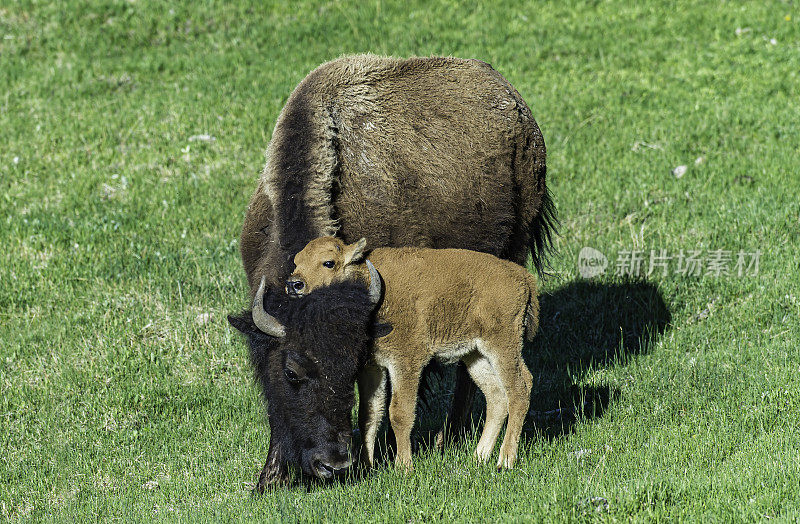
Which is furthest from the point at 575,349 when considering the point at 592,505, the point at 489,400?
the point at 592,505

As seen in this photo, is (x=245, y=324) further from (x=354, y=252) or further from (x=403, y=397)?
(x=403, y=397)

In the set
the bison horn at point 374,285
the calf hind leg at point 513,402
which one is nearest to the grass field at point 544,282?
the calf hind leg at point 513,402

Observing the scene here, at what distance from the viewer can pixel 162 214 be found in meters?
11.4

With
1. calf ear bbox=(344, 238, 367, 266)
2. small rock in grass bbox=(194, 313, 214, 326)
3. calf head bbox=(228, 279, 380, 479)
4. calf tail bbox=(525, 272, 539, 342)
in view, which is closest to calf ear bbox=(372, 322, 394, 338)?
calf head bbox=(228, 279, 380, 479)

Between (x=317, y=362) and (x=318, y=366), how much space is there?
0.09 ft

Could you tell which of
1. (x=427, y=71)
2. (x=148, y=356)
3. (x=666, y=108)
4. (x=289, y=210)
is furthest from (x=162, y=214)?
(x=666, y=108)

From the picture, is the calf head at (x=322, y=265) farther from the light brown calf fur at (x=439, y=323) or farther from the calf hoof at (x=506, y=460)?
the calf hoof at (x=506, y=460)

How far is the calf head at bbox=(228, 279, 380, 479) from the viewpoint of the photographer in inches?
203

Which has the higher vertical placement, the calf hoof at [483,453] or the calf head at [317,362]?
the calf head at [317,362]

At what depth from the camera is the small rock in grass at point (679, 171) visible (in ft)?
39.4

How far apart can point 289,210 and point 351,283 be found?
88cm

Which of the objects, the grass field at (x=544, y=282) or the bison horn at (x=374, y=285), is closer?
the bison horn at (x=374, y=285)

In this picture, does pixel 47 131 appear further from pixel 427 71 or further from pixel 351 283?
pixel 351 283

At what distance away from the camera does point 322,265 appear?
5320 millimetres
